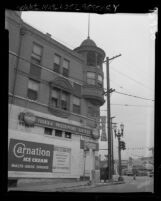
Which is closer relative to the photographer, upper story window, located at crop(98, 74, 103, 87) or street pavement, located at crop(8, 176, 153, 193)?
street pavement, located at crop(8, 176, 153, 193)

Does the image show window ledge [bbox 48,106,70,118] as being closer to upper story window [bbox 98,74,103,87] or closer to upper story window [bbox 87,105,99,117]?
upper story window [bbox 87,105,99,117]

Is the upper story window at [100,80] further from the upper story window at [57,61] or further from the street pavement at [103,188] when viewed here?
the upper story window at [57,61]

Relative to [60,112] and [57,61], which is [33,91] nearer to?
[60,112]

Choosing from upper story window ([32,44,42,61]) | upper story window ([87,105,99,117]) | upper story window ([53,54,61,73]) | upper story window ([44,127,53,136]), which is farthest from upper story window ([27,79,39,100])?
upper story window ([87,105,99,117])

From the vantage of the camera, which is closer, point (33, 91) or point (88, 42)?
point (88, 42)

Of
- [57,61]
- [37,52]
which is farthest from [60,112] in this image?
[37,52]

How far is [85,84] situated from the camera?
3328 mm

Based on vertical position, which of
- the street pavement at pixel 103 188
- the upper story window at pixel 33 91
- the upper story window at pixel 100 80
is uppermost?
the upper story window at pixel 33 91

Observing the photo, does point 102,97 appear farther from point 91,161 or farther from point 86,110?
point 91,161

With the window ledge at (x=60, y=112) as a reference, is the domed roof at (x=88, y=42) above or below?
above

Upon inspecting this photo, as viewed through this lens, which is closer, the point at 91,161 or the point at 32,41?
the point at 32,41

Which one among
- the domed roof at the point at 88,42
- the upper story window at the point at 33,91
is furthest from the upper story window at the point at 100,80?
the upper story window at the point at 33,91
